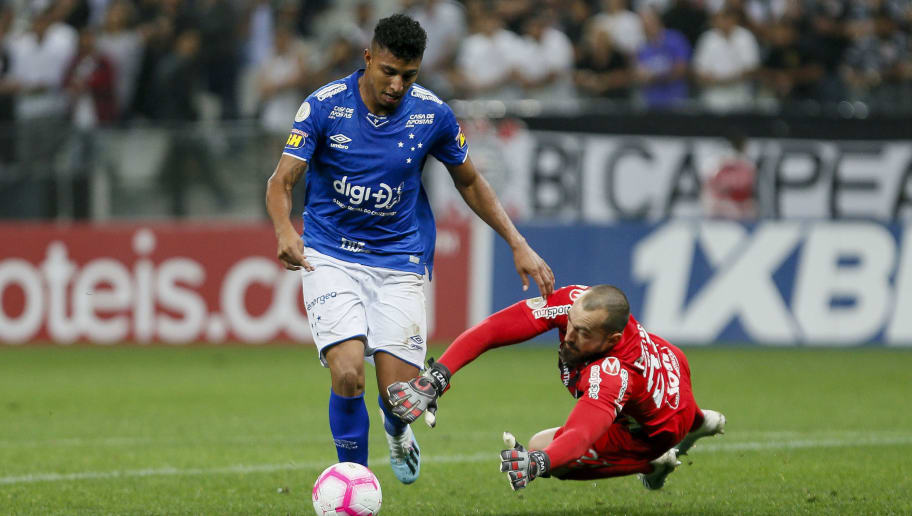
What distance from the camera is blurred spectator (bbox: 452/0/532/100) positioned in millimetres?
16266

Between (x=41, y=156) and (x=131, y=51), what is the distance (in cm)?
220

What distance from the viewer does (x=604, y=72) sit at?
1636 centimetres

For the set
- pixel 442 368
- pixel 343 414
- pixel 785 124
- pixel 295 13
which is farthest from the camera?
pixel 295 13

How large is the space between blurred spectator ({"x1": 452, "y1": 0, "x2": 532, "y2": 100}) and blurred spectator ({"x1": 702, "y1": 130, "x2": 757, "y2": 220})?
8.95 ft

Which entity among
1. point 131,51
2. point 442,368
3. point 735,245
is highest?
point 131,51

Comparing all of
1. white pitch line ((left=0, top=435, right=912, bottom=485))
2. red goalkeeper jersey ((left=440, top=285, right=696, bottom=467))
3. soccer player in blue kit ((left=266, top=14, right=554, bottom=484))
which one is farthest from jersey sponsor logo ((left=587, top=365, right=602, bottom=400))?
white pitch line ((left=0, top=435, right=912, bottom=485))

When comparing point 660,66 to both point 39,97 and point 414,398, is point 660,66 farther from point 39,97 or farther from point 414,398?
point 414,398

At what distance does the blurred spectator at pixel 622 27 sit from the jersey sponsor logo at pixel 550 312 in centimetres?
1075

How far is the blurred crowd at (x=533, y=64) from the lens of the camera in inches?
639

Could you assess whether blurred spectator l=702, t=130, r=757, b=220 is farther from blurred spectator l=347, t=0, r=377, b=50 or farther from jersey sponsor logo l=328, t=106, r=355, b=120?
jersey sponsor logo l=328, t=106, r=355, b=120

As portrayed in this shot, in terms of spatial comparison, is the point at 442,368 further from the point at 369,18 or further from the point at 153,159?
the point at 369,18

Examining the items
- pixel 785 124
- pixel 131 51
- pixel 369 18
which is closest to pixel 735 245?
pixel 785 124

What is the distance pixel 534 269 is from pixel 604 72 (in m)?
10.4

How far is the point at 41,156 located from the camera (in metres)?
15.1
